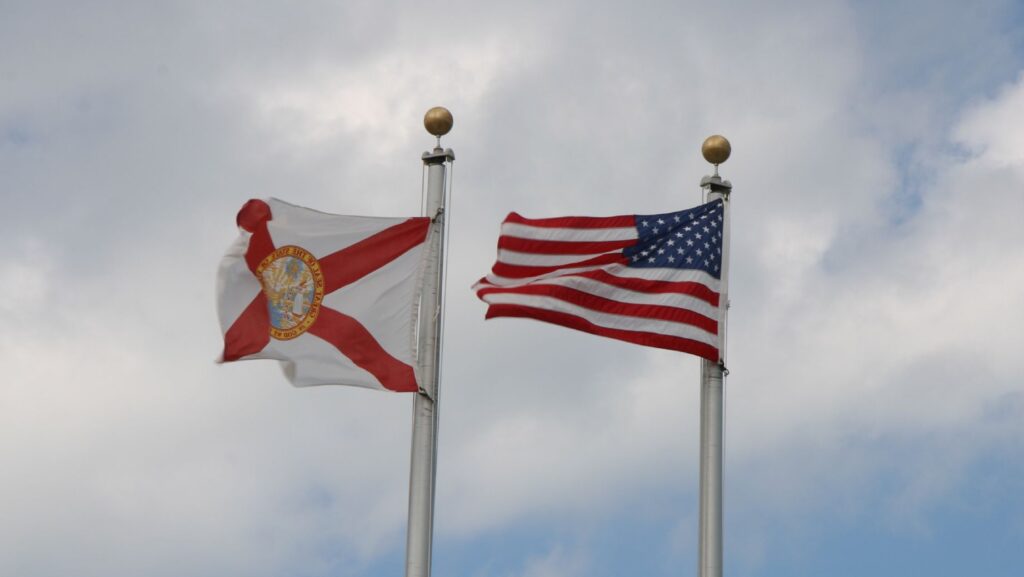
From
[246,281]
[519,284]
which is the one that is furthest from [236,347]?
[519,284]

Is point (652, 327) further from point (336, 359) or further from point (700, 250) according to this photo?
point (336, 359)

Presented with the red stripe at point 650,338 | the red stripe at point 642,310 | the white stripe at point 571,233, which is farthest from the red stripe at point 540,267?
the red stripe at point 650,338

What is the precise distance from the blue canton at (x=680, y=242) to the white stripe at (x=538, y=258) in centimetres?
44

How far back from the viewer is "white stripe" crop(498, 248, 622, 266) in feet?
92.9

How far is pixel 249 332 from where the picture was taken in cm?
2825

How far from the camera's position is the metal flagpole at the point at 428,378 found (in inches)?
1080

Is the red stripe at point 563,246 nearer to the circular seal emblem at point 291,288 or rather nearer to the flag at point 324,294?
the flag at point 324,294

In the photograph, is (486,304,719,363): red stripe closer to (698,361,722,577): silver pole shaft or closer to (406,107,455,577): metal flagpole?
(698,361,722,577): silver pole shaft

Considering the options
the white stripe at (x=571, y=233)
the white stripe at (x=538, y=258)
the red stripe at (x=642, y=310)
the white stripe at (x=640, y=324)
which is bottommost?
the white stripe at (x=640, y=324)

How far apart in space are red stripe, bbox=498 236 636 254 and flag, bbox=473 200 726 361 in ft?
0.05

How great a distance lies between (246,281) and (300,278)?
2.66 ft

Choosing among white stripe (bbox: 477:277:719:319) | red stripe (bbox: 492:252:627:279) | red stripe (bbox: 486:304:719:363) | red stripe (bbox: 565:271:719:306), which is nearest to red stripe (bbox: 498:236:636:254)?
red stripe (bbox: 492:252:627:279)

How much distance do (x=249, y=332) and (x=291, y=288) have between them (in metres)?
0.95

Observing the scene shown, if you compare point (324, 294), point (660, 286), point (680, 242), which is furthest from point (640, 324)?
point (324, 294)
